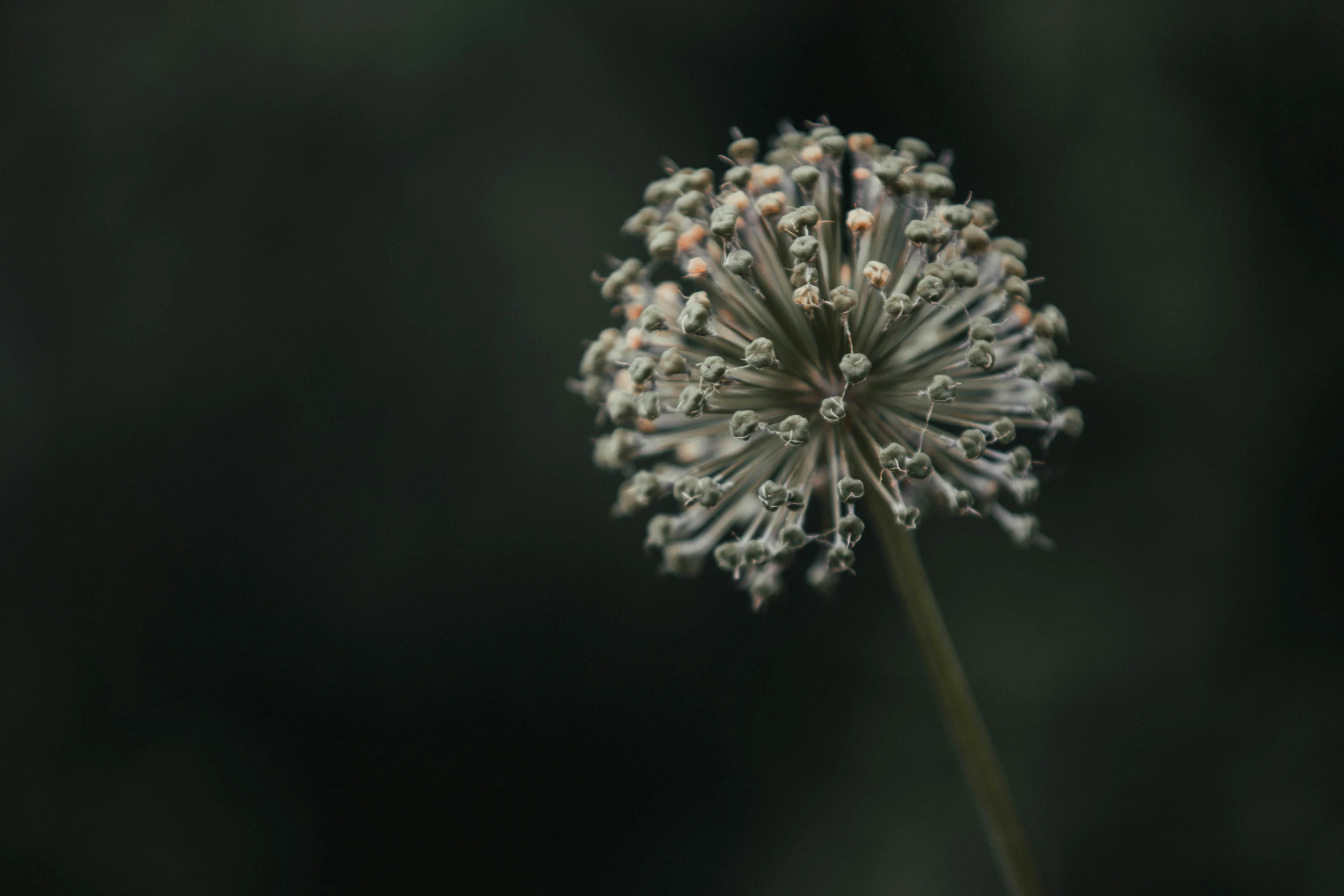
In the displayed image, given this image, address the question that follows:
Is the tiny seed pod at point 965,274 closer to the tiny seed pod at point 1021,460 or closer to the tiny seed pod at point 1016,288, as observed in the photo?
the tiny seed pod at point 1016,288

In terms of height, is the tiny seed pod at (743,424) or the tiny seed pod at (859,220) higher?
the tiny seed pod at (859,220)

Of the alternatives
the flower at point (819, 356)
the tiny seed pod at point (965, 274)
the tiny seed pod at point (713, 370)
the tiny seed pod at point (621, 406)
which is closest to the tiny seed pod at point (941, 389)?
the flower at point (819, 356)

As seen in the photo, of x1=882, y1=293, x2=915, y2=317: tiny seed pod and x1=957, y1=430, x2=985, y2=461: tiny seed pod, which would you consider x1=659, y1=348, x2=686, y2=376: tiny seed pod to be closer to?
x1=882, y1=293, x2=915, y2=317: tiny seed pod

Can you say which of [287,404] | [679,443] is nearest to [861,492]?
[679,443]

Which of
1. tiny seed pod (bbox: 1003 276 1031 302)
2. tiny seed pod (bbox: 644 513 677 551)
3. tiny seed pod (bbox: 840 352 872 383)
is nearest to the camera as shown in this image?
tiny seed pod (bbox: 840 352 872 383)

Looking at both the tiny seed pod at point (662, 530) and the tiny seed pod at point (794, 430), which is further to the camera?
the tiny seed pod at point (662, 530)

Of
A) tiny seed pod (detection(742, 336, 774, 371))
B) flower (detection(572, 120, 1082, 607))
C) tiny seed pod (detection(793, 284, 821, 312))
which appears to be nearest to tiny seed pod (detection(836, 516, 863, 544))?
flower (detection(572, 120, 1082, 607))
